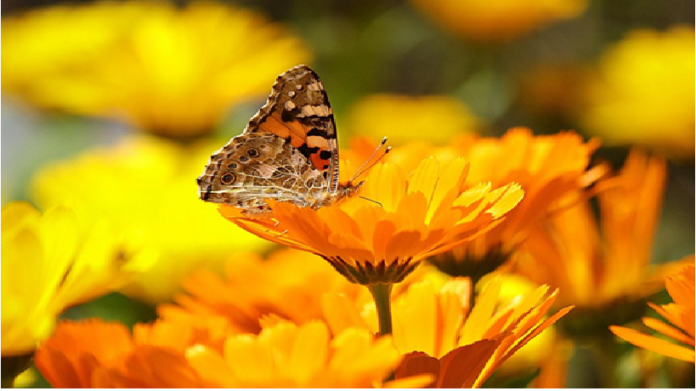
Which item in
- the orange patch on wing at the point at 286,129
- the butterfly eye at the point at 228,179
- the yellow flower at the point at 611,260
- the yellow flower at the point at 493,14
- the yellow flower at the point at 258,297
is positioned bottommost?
the yellow flower at the point at 611,260

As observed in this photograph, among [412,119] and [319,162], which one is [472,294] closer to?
[319,162]

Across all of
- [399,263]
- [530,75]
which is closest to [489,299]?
[399,263]

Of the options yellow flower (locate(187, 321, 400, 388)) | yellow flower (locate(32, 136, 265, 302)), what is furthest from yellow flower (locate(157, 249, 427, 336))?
yellow flower (locate(32, 136, 265, 302))

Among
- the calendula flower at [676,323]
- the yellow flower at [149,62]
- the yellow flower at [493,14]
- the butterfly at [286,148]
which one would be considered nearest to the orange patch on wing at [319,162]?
the butterfly at [286,148]

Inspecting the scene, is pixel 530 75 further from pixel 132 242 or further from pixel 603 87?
pixel 132 242

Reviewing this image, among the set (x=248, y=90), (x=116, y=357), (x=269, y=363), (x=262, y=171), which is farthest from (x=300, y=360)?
(x=248, y=90)

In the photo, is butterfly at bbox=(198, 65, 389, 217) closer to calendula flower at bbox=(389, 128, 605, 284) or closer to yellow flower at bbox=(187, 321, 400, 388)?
calendula flower at bbox=(389, 128, 605, 284)

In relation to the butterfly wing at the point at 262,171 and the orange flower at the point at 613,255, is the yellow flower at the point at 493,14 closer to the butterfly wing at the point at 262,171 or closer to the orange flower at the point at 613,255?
the orange flower at the point at 613,255
